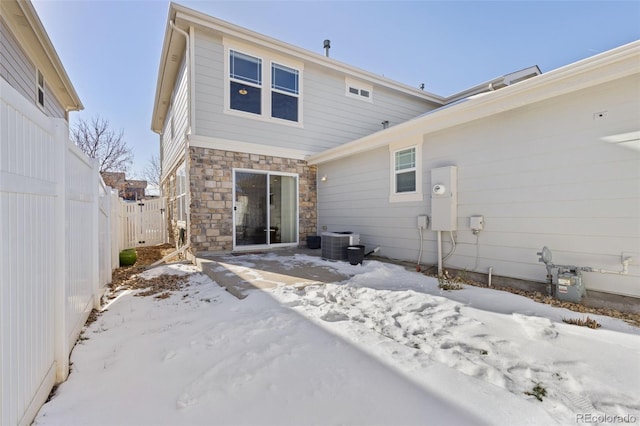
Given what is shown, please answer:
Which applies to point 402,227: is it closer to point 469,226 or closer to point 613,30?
point 469,226

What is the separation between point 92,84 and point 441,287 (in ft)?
54.5

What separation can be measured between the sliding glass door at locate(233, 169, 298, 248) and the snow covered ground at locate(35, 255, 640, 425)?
3754 mm

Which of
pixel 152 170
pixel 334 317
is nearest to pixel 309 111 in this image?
pixel 334 317

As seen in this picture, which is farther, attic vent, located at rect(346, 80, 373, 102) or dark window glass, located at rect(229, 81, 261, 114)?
attic vent, located at rect(346, 80, 373, 102)

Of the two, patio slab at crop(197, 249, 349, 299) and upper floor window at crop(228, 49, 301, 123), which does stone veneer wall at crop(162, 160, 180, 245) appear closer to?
patio slab at crop(197, 249, 349, 299)

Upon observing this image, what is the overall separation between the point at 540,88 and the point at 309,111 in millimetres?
5443

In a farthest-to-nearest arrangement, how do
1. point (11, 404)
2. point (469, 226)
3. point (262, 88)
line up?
point (262, 88) → point (469, 226) → point (11, 404)

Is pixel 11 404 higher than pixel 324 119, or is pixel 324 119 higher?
pixel 324 119

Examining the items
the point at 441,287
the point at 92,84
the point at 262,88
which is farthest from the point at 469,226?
the point at 92,84

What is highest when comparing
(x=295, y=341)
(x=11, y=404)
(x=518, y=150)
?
(x=518, y=150)

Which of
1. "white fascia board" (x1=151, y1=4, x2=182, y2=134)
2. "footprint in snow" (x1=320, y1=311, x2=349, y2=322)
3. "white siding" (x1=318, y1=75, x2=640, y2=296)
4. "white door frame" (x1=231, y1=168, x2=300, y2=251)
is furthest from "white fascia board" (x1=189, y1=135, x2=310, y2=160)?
"footprint in snow" (x1=320, y1=311, x2=349, y2=322)

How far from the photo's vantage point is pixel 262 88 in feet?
23.0

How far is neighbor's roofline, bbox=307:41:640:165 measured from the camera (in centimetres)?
289

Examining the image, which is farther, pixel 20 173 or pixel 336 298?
pixel 336 298
